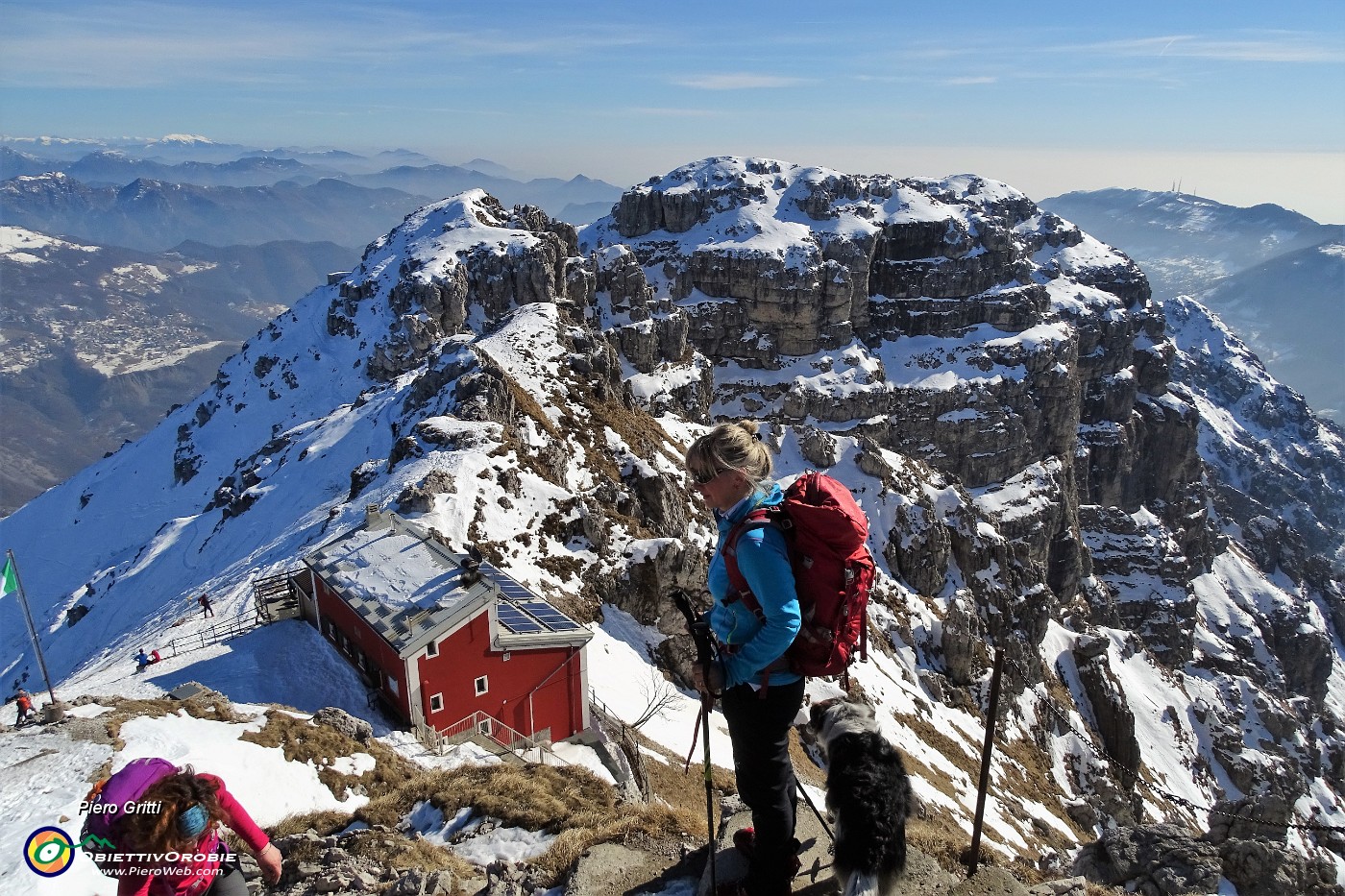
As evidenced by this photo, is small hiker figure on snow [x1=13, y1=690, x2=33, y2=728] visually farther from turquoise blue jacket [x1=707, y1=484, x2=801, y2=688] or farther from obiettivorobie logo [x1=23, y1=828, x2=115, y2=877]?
Answer: turquoise blue jacket [x1=707, y1=484, x2=801, y2=688]

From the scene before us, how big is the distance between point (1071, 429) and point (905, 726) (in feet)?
320

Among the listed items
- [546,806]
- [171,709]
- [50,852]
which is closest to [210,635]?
[171,709]

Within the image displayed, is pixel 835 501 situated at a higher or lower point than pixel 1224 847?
higher

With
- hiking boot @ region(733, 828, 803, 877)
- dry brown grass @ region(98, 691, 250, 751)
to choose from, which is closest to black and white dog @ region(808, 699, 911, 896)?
hiking boot @ region(733, 828, 803, 877)

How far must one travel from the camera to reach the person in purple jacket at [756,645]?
610cm

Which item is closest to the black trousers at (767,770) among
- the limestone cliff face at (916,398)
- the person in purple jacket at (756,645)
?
the person in purple jacket at (756,645)

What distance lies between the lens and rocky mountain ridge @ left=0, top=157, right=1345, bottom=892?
38844 millimetres

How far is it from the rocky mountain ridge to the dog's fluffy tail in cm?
1305

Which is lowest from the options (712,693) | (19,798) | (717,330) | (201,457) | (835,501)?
(201,457)

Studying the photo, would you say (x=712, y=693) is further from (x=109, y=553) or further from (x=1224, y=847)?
(x=109, y=553)

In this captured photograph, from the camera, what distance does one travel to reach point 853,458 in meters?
75.5

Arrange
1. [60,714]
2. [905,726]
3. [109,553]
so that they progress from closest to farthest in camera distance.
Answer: [60,714], [905,726], [109,553]

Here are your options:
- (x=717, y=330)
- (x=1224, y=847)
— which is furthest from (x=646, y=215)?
(x=1224, y=847)

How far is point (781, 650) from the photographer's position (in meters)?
6.10
